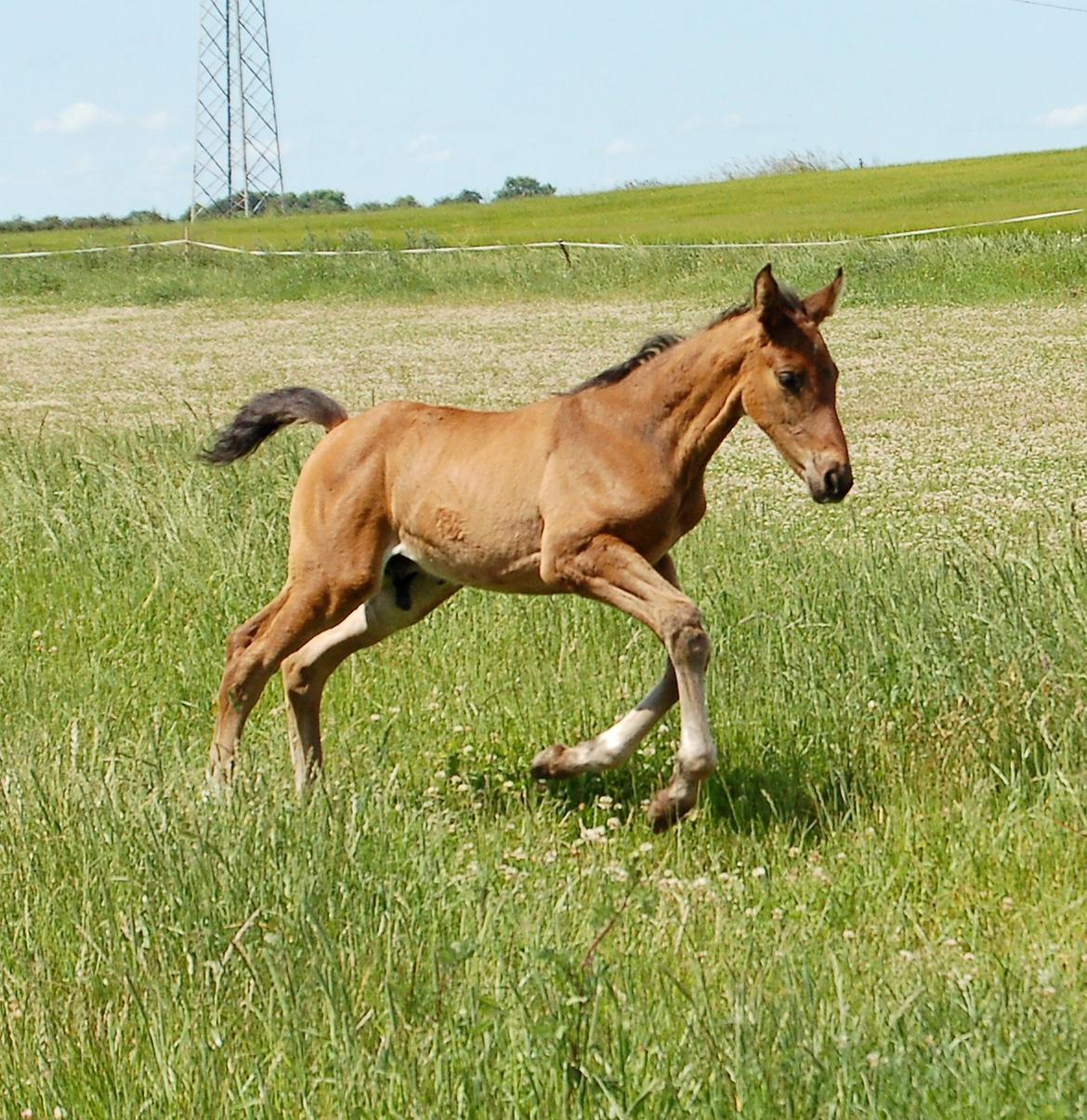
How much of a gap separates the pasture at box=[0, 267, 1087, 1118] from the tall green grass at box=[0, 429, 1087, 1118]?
0.05ft

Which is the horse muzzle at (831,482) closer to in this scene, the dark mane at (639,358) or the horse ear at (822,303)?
the horse ear at (822,303)

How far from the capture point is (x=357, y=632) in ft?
23.5

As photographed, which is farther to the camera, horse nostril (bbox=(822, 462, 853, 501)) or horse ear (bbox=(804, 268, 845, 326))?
horse ear (bbox=(804, 268, 845, 326))

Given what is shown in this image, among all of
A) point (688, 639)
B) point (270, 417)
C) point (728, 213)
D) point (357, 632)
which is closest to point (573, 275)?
point (728, 213)

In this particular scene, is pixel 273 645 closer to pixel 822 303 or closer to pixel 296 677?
pixel 296 677

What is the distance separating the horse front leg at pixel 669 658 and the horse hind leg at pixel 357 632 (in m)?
0.92

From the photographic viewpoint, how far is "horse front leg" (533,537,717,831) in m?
5.92

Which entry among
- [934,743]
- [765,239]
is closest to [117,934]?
[934,743]

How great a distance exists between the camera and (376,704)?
25.0ft

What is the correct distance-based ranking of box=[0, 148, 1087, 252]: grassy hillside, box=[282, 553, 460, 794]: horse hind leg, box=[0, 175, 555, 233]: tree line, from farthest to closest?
box=[0, 175, 555, 233]: tree line, box=[0, 148, 1087, 252]: grassy hillside, box=[282, 553, 460, 794]: horse hind leg

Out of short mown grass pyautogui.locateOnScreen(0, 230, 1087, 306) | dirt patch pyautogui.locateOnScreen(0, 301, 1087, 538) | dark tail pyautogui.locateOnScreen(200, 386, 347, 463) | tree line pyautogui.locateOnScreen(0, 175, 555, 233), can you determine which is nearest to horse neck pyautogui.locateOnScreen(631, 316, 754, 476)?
dark tail pyautogui.locateOnScreen(200, 386, 347, 463)

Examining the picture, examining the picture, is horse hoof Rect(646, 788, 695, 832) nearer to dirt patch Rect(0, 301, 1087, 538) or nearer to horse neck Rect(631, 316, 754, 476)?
horse neck Rect(631, 316, 754, 476)

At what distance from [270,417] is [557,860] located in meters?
2.79

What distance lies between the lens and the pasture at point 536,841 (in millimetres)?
3787
